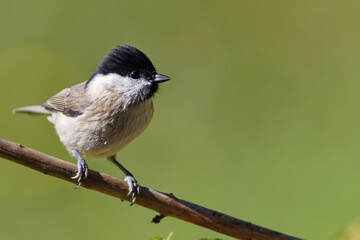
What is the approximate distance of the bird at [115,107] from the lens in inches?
74.7

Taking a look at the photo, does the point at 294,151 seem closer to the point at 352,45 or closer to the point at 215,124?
the point at 215,124

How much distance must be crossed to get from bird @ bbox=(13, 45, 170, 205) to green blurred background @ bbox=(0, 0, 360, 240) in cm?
15

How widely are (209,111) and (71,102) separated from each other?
1106 mm

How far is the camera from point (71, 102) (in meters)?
2.12

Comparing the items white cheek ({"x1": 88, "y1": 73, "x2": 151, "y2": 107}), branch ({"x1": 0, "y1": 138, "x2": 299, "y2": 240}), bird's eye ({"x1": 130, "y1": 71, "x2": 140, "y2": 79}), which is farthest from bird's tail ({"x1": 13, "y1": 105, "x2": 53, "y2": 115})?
branch ({"x1": 0, "y1": 138, "x2": 299, "y2": 240})

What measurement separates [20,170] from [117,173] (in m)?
0.66

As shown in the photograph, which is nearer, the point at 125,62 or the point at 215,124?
the point at 125,62

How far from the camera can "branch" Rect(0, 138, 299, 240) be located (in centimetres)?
127

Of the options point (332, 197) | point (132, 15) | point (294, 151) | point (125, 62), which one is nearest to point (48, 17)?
point (132, 15)

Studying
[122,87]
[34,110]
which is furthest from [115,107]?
[34,110]

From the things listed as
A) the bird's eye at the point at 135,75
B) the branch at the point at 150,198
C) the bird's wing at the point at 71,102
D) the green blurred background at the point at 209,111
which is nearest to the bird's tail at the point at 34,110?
the bird's wing at the point at 71,102

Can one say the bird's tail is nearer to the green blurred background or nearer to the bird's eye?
the green blurred background

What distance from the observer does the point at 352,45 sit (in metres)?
3.24

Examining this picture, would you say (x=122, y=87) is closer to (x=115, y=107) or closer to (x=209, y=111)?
(x=115, y=107)
